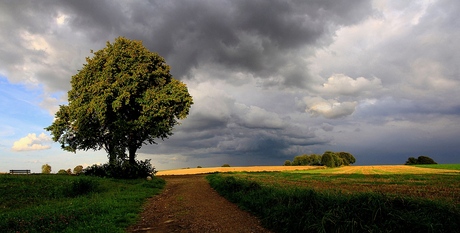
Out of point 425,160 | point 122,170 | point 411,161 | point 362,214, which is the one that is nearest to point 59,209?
point 362,214

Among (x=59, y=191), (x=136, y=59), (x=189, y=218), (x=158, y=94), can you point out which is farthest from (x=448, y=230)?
(x=136, y=59)

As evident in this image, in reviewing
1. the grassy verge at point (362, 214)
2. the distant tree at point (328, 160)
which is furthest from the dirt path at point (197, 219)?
the distant tree at point (328, 160)

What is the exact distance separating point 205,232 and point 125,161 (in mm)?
25740

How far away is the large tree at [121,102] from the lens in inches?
1246

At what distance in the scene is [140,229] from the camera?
10.1 metres

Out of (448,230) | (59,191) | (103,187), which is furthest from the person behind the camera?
(103,187)

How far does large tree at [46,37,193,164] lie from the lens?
31.6m

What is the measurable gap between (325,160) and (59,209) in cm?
8287

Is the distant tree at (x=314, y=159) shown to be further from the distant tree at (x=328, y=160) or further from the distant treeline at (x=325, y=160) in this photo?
the distant tree at (x=328, y=160)

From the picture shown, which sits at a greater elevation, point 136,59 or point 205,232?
point 136,59

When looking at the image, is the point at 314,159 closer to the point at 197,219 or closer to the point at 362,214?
the point at 197,219

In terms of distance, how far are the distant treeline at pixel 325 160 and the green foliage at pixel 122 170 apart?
2548 inches

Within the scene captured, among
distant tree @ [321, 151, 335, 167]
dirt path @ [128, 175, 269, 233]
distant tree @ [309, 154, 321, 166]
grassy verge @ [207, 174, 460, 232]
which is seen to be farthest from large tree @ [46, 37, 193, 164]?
distant tree @ [309, 154, 321, 166]

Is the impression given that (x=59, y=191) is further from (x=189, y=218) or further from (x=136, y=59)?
(x=136, y=59)
